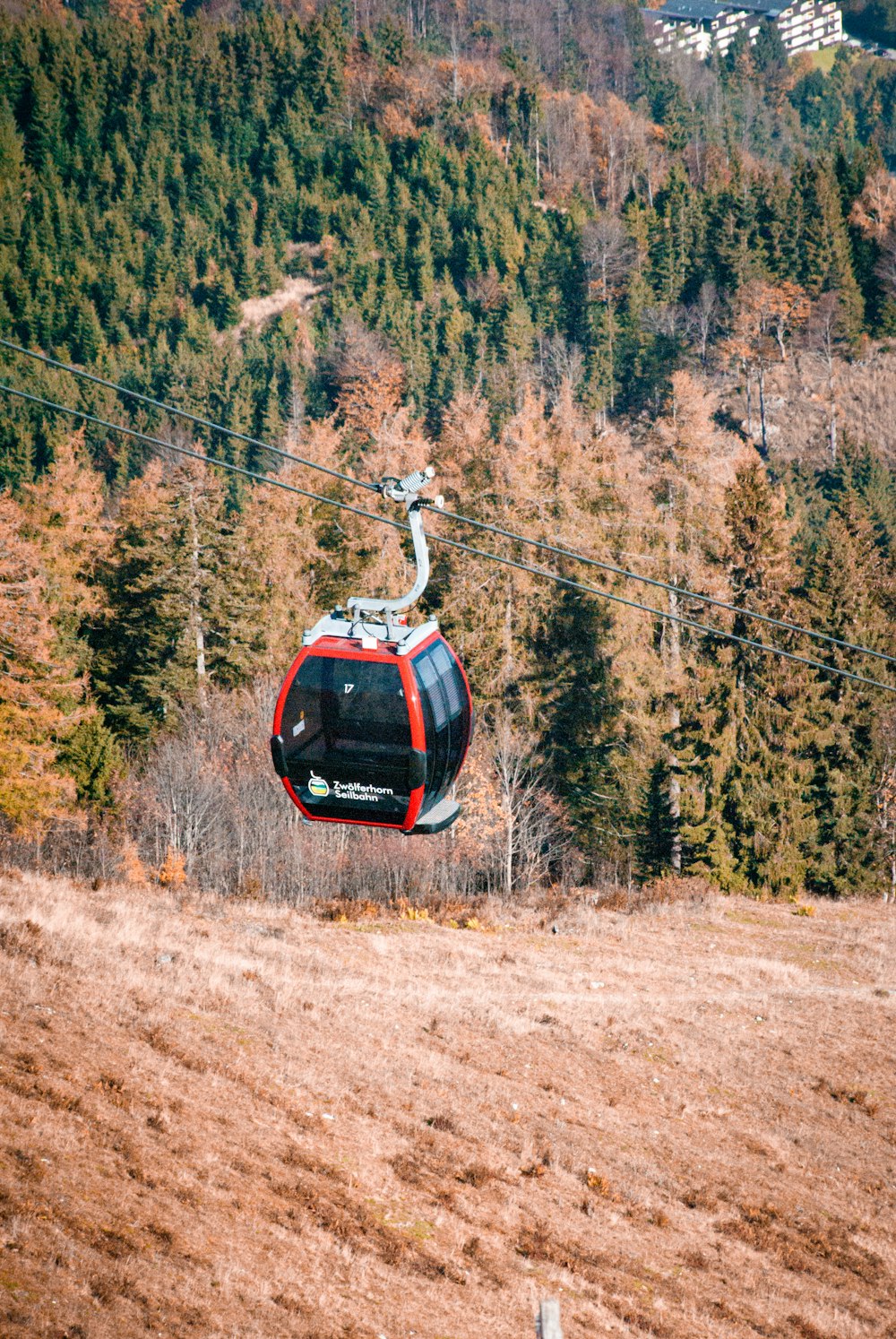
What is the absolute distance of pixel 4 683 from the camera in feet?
115

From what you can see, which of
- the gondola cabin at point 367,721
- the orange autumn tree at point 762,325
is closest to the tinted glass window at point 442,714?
the gondola cabin at point 367,721

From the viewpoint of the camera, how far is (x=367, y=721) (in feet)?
35.3

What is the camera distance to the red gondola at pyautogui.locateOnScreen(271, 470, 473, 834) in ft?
34.9

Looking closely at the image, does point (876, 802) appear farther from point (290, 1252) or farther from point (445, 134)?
point (445, 134)

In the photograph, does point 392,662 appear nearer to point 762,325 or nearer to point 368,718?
point 368,718

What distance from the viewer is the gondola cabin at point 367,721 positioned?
10648 millimetres

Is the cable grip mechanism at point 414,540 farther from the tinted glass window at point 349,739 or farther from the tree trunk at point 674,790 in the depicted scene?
the tree trunk at point 674,790

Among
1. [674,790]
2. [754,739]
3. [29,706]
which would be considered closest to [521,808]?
[674,790]

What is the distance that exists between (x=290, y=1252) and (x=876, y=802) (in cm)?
3366

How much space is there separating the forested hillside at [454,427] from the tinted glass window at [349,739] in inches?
819

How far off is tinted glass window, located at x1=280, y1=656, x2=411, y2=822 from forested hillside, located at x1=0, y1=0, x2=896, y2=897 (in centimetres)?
2080

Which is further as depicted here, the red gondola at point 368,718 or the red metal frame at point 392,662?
the red gondola at point 368,718

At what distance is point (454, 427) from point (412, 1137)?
3975 cm

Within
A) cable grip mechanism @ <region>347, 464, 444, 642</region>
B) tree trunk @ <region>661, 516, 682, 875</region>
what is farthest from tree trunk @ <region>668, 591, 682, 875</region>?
cable grip mechanism @ <region>347, 464, 444, 642</region>
